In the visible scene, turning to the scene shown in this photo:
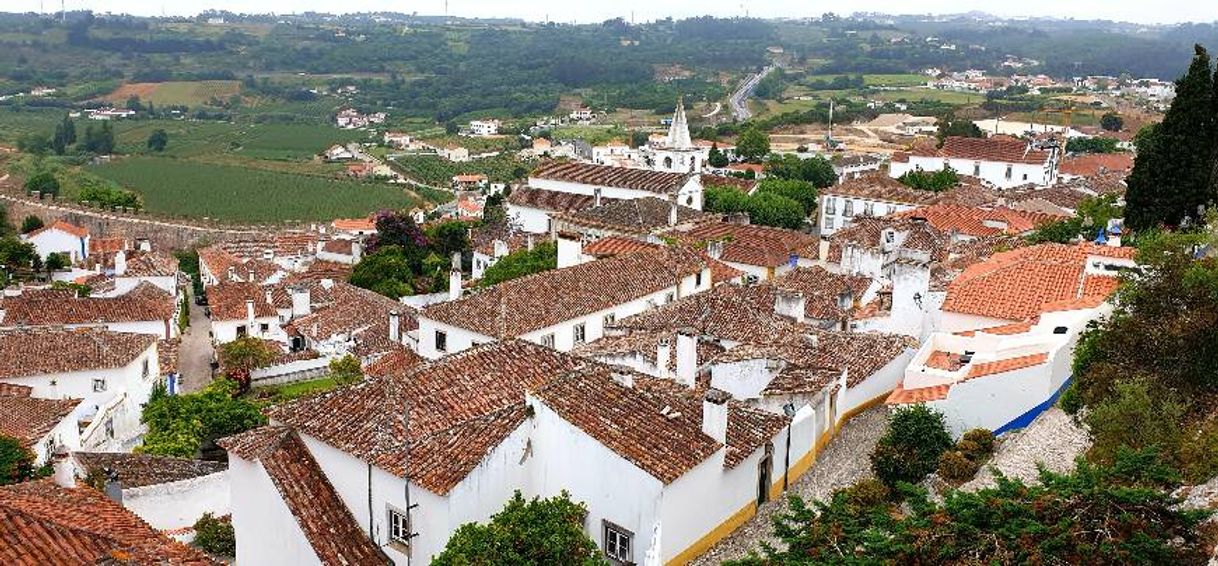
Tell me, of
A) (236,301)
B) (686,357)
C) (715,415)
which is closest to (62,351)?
(236,301)

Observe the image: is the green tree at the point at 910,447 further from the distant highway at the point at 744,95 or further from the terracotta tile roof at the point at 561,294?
the distant highway at the point at 744,95

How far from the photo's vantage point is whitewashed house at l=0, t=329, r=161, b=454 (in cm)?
2644

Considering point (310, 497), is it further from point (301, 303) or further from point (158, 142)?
point (158, 142)

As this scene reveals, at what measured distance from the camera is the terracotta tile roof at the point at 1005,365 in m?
15.5

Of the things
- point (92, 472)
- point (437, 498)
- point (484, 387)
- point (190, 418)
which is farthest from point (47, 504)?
point (190, 418)

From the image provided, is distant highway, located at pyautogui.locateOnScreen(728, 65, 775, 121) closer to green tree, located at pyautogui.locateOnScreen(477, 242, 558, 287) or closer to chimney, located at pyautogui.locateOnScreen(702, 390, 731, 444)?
green tree, located at pyautogui.locateOnScreen(477, 242, 558, 287)

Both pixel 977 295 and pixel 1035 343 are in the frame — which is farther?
pixel 977 295

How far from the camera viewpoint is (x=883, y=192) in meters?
43.3

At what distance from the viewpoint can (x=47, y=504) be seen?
12102mm

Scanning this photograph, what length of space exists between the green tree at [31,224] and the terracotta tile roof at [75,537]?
47.1m

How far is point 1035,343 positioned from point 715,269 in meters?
17.0

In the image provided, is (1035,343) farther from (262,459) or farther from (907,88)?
(907,88)

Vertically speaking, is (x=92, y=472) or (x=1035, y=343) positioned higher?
(x=1035, y=343)

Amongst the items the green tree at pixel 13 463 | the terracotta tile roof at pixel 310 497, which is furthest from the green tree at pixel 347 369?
the terracotta tile roof at pixel 310 497
